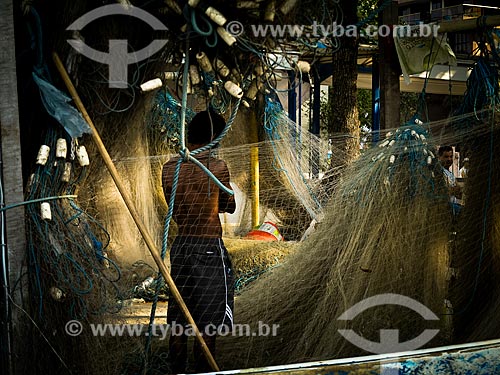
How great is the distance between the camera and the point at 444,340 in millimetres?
4766

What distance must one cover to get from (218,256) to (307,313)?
1.03m

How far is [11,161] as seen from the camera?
3.38 metres

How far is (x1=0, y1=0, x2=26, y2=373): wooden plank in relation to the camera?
332 centimetres

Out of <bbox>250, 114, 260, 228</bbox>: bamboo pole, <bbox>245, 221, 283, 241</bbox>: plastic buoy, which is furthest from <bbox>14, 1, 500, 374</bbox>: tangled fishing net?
<bbox>245, 221, 283, 241</bbox>: plastic buoy

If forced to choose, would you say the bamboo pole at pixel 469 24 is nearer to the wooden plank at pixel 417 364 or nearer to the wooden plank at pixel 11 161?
the wooden plank at pixel 417 364

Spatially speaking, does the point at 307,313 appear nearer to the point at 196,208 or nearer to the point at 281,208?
the point at 196,208

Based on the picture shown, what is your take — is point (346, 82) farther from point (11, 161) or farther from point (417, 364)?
point (417, 364)

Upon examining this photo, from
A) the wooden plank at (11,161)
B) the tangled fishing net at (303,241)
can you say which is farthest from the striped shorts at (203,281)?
the wooden plank at (11,161)

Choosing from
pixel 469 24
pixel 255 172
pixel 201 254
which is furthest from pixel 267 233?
pixel 201 254

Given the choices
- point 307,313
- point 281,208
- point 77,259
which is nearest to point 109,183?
point 77,259

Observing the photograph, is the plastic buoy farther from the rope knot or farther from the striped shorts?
the rope knot

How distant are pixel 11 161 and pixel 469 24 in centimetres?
354

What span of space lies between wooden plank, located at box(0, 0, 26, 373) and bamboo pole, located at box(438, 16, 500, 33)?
3210 mm

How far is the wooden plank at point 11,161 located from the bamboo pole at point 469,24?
126 inches
